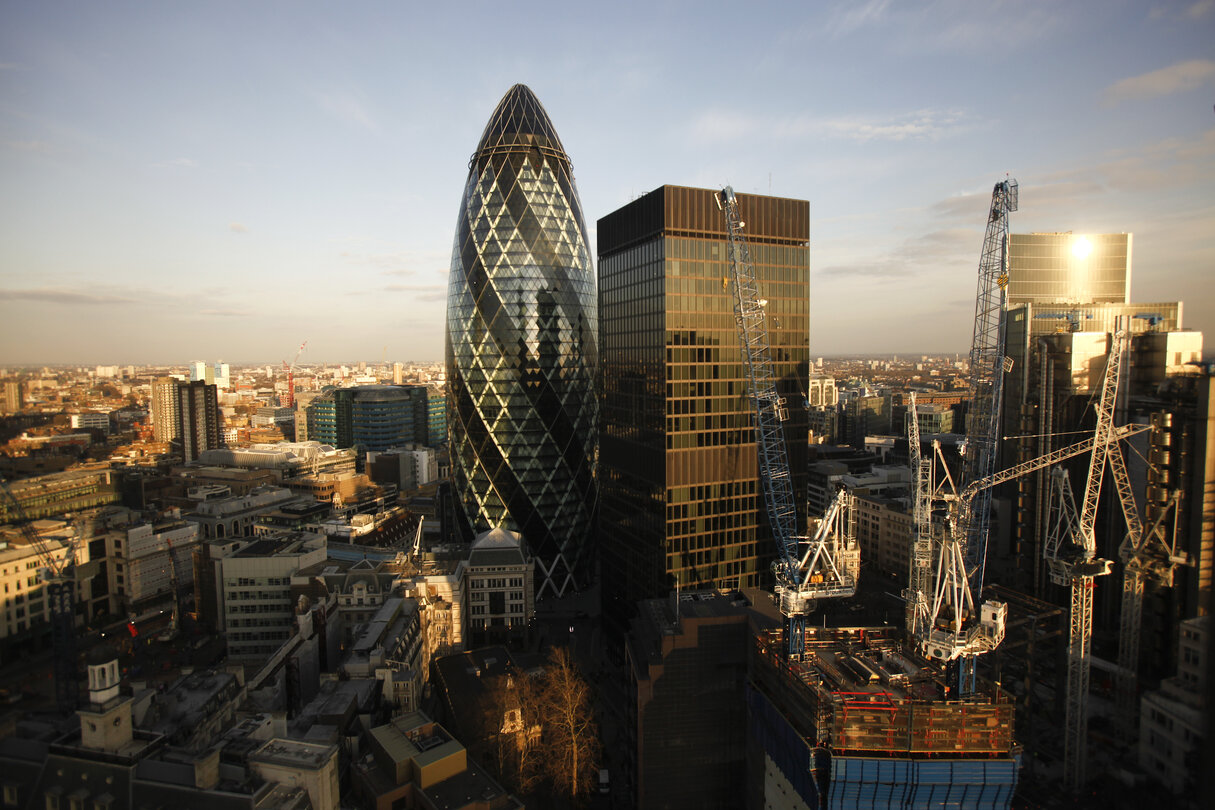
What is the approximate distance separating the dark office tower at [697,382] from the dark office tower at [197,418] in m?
52.5

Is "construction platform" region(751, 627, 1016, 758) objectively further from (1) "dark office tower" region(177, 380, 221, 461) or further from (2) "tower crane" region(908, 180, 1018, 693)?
(1) "dark office tower" region(177, 380, 221, 461)

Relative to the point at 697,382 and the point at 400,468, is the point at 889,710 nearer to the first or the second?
the point at 697,382

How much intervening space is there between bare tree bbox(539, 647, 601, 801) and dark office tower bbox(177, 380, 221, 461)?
55.7 m

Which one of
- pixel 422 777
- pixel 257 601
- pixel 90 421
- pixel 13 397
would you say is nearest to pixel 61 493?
pixel 90 421

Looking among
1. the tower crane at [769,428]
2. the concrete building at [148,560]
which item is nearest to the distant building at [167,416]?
the concrete building at [148,560]

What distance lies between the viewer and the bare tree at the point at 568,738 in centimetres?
2197

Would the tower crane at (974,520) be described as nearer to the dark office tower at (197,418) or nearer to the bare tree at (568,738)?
the bare tree at (568,738)

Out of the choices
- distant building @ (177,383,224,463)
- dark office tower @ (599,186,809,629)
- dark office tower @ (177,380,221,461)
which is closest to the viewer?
dark office tower @ (599,186,809,629)

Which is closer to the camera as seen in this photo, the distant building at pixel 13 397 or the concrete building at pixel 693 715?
the distant building at pixel 13 397

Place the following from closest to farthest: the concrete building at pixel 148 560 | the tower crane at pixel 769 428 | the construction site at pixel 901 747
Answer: the construction site at pixel 901 747, the tower crane at pixel 769 428, the concrete building at pixel 148 560

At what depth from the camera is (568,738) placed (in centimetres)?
2245

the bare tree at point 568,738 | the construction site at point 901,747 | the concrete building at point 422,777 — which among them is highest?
the construction site at point 901,747

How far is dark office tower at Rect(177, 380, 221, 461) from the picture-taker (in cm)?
6744

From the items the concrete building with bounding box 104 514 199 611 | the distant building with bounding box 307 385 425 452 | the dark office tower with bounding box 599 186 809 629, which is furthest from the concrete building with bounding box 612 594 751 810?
the distant building with bounding box 307 385 425 452
